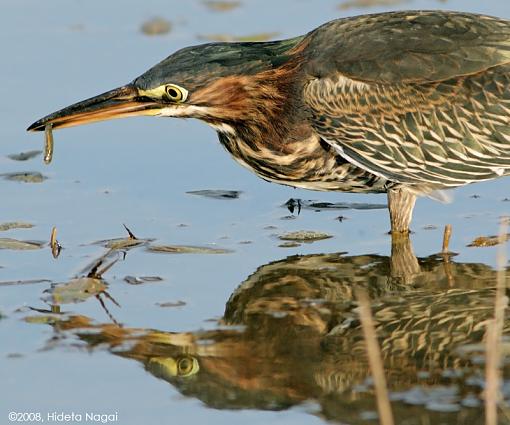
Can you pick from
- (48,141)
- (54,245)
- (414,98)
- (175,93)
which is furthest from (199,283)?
(414,98)

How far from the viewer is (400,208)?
9.12 metres

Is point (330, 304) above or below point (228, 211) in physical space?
below

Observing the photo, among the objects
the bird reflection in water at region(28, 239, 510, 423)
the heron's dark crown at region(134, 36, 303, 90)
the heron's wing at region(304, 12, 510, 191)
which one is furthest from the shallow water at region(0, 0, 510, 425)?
the heron's dark crown at region(134, 36, 303, 90)

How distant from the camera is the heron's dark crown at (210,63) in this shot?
28.0 feet

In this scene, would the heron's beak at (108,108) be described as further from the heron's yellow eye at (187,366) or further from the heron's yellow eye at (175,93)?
the heron's yellow eye at (187,366)

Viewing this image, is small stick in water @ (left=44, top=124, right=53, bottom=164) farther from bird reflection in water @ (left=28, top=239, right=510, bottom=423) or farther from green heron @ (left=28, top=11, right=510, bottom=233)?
bird reflection in water @ (left=28, top=239, right=510, bottom=423)

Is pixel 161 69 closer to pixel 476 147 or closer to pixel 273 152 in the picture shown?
pixel 273 152

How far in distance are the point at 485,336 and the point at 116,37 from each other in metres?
6.70

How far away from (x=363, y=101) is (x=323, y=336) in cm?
202

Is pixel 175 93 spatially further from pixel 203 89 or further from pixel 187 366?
pixel 187 366

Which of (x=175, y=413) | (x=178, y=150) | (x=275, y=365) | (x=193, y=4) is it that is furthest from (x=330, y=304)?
(x=193, y=4)

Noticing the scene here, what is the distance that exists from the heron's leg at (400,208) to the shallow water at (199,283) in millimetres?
129

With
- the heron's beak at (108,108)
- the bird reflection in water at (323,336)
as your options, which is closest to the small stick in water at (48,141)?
the heron's beak at (108,108)

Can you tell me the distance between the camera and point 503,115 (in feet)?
29.0
